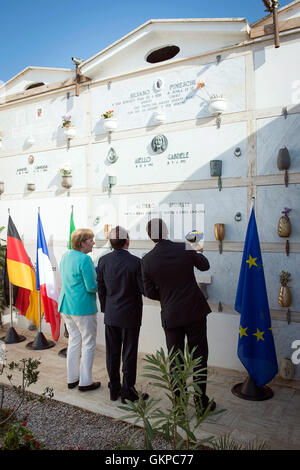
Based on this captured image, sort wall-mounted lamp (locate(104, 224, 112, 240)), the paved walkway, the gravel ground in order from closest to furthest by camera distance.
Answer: the gravel ground → the paved walkway → wall-mounted lamp (locate(104, 224, 112, 240))

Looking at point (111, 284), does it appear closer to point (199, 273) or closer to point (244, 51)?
point (199, 273)

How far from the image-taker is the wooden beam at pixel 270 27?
3.86 meters

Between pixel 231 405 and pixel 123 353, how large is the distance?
44.2 inches

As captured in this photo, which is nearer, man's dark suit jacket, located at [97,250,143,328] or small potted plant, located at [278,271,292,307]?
man's dark suit jacket, located at [97,250,143,328]

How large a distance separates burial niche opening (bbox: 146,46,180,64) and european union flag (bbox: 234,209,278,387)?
2765mm

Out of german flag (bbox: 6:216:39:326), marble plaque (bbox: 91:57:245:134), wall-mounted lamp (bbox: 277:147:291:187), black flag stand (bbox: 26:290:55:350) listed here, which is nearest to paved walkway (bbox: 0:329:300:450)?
black flag stand (bbox: 26:290:55:350)

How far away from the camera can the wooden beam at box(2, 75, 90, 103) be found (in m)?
5.47

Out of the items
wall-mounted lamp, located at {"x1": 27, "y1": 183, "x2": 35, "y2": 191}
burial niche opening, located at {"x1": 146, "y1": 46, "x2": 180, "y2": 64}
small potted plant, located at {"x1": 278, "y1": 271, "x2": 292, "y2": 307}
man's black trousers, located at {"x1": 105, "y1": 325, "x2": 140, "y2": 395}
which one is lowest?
man's black trousers, located at {"x1": 105, "y1": 325, "x2": 140, "y2": 395}

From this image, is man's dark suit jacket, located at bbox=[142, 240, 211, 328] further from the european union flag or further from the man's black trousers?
the european union flag

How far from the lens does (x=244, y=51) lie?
4180 mm

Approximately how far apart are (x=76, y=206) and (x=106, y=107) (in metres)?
1.49

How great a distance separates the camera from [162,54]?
5094mm

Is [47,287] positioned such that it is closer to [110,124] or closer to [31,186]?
[31,186]

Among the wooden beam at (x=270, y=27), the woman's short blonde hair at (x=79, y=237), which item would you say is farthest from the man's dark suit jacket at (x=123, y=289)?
the wooden beam at (x=270, y=27)
